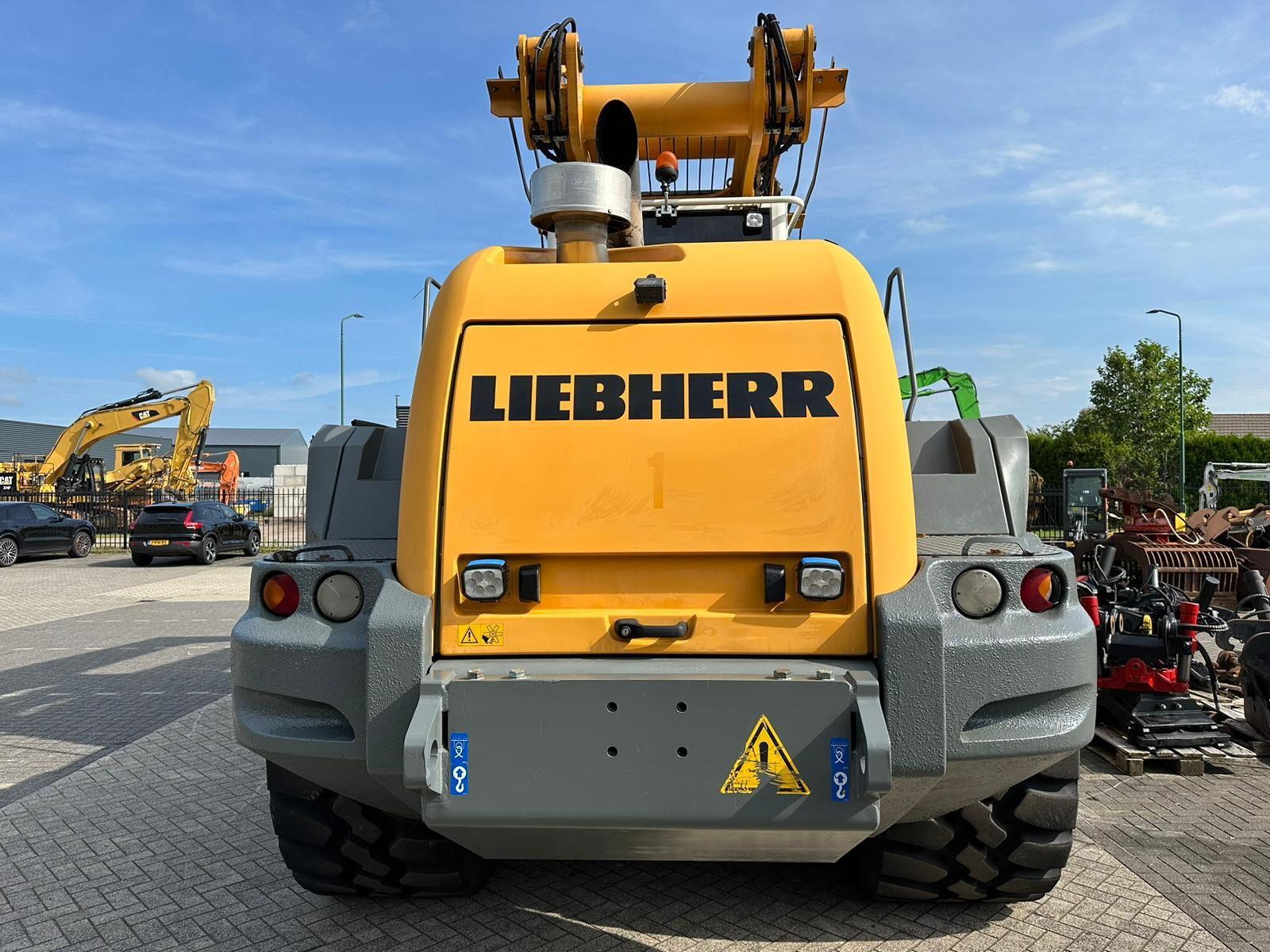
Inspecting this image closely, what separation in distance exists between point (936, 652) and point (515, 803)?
1.29m

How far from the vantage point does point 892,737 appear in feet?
8.82

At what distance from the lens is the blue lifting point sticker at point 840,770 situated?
260 centimetres

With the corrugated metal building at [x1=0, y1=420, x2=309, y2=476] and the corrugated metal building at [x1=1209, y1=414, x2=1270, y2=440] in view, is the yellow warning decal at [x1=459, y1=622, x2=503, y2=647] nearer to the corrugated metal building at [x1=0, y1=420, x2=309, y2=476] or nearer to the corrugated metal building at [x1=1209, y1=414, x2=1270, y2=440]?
the corrugated metal building at [x1=1209, y1=414, x2=1270, y2=440]

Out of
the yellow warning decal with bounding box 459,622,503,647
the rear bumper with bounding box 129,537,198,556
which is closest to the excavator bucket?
the yellow warning decal with bounding box 459,622,503,647

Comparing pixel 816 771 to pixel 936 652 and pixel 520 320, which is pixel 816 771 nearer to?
pixel 936 652

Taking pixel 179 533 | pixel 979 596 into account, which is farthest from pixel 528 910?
pixel 179 533

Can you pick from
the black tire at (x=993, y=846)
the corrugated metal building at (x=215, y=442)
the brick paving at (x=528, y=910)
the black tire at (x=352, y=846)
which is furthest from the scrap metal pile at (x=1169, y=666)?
the corrugated metal building at (x=215, y=442)

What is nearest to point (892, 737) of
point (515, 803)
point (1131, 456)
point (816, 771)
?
point (816, 771)

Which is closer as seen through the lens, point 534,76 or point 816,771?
point 816,771

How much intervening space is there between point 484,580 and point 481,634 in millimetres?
167

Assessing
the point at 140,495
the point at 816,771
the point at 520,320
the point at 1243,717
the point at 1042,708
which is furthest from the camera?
the point at 140,495

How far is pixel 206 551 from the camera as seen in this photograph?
21219 mm

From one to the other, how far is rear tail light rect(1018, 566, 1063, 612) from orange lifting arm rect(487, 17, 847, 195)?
3.54 m

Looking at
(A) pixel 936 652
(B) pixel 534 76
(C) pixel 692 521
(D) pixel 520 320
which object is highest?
(B) pixel 534 76
